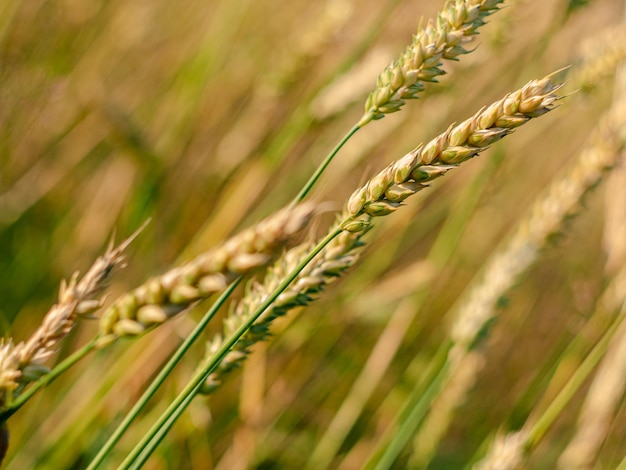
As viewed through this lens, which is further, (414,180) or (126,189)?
(126,189)

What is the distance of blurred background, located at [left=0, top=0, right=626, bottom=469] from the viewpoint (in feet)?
4.02

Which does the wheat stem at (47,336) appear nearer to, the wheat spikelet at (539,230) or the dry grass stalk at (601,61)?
the wheat spikelet at (539,230)

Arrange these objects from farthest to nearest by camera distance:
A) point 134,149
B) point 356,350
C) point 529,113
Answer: point 356,350, point 134,149, point 529,113

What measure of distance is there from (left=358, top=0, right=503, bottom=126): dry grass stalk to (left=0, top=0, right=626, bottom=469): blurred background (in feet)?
1.41

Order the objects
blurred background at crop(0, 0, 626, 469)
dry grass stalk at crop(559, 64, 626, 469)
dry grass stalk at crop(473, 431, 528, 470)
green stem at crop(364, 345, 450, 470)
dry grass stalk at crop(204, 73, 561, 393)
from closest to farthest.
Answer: dry grass stalk at crop(204, 73, 561, 393)
dry grass stalk at crop(473, 431, 528, 470)
green stem at crop(364, 345, 450, 470)
dry grass stalk at crop(559, 64, 626, 469)
blurred background at crop(0, 0, 626, 469)

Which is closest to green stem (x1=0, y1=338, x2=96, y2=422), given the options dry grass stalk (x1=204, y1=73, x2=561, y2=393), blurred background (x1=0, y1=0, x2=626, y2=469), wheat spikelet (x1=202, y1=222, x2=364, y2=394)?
wheat spikelet (x1=202, y1=222, x2=364, y2=394)

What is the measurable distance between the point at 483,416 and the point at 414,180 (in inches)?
55.0

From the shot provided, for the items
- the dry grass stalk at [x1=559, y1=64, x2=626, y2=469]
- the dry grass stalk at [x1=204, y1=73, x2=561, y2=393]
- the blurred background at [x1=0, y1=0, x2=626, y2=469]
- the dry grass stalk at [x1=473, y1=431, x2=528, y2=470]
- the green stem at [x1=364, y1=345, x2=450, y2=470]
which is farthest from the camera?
the blurred background at [x1=0, y1=0, x2=626, y2=469]

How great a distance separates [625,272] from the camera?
42.9 inches

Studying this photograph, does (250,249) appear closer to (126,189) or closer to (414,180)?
(414,180)

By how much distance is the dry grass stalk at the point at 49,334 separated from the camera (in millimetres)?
523

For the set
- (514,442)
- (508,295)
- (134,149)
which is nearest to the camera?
(514,442)

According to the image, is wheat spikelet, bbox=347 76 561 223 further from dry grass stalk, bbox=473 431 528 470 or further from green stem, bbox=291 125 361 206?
dry grass stalk, bbox=473 431 528 470

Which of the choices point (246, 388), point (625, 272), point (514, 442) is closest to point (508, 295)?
point (625, 272)
